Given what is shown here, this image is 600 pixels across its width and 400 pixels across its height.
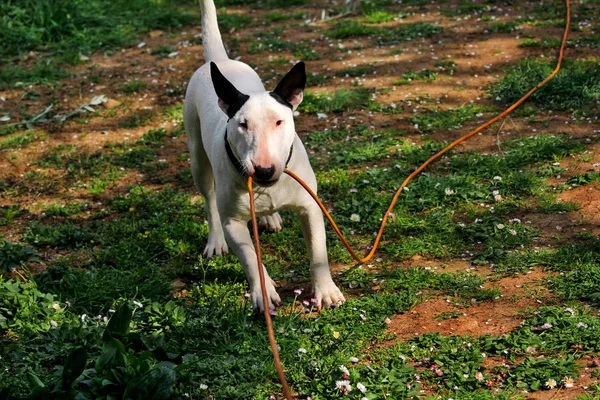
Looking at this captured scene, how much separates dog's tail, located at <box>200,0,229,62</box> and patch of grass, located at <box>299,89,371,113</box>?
2298 mm

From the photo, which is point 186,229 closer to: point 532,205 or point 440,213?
point 440,213

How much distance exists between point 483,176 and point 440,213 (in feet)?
2.36

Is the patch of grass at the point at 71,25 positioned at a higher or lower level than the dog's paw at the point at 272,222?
higher

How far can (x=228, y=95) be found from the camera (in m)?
4.20

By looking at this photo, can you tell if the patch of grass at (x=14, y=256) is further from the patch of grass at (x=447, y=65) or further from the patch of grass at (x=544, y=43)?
the patch of grass at (x=544, y=43)

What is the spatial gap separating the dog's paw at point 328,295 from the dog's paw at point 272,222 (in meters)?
1.14

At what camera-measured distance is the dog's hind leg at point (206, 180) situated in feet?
17.9

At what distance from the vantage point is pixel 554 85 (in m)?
7.32

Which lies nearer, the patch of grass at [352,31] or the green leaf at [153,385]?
the green leaf at [153,385]

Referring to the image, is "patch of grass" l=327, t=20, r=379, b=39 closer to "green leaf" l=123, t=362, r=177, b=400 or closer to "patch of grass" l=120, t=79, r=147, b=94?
"patch of grass" l=120, t=79, r=147, b=94

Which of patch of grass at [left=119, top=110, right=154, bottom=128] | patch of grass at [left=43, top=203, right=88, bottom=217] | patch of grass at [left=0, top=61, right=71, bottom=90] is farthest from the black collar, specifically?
patch of grass at [left=0, top=61, right=71, bottom=90]

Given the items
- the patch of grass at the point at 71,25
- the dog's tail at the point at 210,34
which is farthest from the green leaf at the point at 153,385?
the patch of grass at the point at 71,25

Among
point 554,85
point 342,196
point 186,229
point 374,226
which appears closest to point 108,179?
point 186,229

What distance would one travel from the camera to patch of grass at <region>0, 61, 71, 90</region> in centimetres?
Answer: 932
